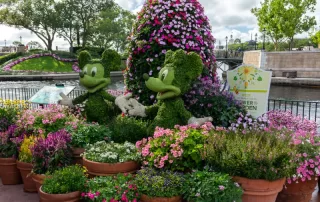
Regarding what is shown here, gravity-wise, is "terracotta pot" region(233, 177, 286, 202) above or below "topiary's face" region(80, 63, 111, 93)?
below

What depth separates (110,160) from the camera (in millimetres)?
3844

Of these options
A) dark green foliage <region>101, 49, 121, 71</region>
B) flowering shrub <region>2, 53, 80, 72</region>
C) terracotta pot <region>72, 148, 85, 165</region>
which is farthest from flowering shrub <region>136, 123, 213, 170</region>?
flowering shrub <region>2, 53, 80, 72</region>

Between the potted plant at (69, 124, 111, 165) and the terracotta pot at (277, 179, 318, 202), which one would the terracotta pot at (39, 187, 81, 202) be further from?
the terracotta pot at (277, 179, 318, 202)

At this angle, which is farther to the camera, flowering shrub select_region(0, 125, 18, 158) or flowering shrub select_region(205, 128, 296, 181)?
flowering shrub select_region(0, 125, 18, 158)

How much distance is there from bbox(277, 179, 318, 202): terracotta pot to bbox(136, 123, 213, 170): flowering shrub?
3.39ft

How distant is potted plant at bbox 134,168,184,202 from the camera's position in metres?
3.23

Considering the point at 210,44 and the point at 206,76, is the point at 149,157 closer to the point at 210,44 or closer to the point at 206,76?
the point at 206,76

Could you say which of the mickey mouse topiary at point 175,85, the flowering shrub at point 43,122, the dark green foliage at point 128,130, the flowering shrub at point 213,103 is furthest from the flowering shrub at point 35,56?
the mickey mouse topiary at point 175,85

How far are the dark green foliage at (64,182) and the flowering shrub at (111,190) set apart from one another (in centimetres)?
10

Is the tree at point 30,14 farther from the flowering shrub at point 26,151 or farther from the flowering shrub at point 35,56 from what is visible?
the flowering shrub at point 26,151

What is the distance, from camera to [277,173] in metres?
3.22

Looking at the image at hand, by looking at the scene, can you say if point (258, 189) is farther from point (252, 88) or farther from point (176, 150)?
point (252, 88)

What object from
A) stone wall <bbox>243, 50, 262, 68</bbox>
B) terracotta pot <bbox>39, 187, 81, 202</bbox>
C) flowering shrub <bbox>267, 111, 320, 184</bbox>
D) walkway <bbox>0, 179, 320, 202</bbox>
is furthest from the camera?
stone wall <bbox>243, 50, 262, 68</bbox>

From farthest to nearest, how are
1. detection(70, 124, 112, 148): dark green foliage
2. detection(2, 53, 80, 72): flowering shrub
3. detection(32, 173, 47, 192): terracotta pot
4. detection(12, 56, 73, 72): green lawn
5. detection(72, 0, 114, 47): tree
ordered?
detection(72, 0, 114, 47): tree < detection(12, 56, 73, 72): green lawn < detection(2, 53, 80, 72): flowering shrub < detection(70, 124, 112, 148): dark green foliage < detection(32, 173, 47, 192): terracotta pot
